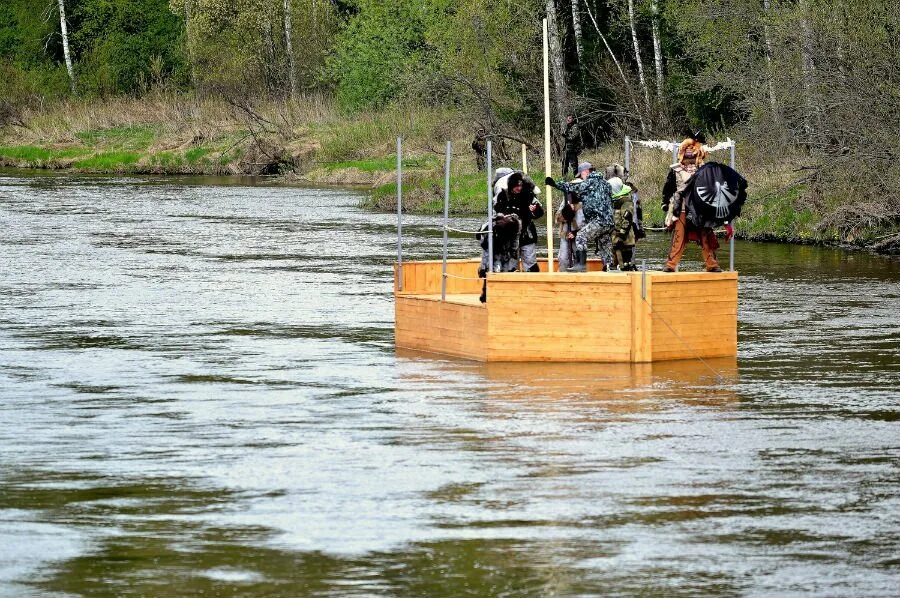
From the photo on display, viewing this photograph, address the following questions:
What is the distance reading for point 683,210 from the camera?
18625mm

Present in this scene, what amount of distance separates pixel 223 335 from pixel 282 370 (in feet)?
10.1

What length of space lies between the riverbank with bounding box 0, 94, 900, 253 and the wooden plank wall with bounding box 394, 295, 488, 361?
16422 millimetres

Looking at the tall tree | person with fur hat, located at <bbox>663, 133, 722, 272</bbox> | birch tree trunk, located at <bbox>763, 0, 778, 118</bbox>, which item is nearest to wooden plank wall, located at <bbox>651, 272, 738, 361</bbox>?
person with fur hat, located at <bbox>663, 133, 722, 272</bbox>

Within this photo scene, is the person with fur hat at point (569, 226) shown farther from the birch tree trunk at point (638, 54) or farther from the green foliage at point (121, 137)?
the green foliage at point (121, 137)

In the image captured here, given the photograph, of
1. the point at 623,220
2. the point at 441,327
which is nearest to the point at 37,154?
the point at 623,220

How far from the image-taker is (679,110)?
5138cm

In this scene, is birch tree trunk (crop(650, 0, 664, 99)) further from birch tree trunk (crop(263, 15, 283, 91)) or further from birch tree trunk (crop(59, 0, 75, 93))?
birch tree trunk (crop(59, 0, 75, 93))

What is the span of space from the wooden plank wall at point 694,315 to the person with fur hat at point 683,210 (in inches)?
30.5

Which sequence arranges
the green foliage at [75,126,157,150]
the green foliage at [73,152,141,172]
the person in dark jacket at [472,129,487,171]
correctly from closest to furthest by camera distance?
the person in dark jacket at [472,129,487,171] < the green foliage at [73,152,141,172] < the green foliage at [75,126,157,150]

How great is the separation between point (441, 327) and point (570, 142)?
29308 millimetres

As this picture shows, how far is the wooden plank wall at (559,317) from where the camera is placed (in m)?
17.2

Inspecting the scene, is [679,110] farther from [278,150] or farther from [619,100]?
[278,150]

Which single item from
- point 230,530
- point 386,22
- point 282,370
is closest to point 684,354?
point 282,370

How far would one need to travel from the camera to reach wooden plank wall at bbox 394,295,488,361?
17.8 metres
